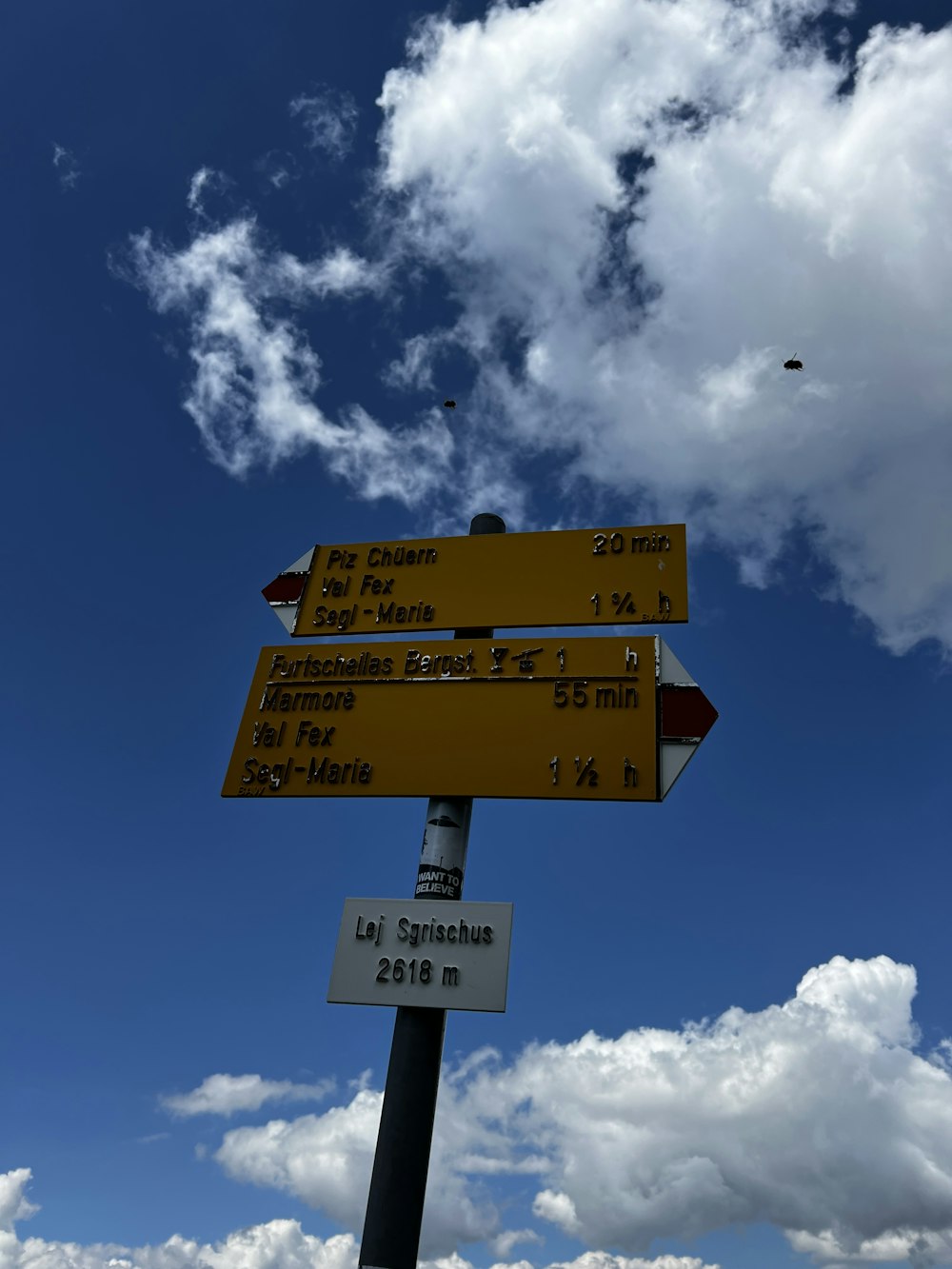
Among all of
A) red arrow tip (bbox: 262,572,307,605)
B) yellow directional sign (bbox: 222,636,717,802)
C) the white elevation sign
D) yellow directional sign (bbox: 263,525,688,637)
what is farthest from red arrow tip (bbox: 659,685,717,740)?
red arrow tip (bbox: 262,572,307,605)

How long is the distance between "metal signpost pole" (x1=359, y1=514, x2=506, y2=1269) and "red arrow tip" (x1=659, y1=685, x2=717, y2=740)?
68.4 inches

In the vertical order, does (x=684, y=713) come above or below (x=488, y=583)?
below

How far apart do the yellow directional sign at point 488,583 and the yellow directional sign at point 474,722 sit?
313 millimetres

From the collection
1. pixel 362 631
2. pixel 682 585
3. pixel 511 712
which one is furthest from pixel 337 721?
pixel 682 585

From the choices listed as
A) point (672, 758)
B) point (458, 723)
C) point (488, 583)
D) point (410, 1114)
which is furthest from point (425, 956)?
point (488, 583)

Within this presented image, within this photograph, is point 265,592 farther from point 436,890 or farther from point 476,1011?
point 476,1011

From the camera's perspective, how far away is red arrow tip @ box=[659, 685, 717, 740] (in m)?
6.18

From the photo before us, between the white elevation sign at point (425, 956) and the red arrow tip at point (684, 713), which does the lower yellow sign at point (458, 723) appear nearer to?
the red arrow tip at point (684, 713)

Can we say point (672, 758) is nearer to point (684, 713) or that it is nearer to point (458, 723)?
Result: point (684, 713)

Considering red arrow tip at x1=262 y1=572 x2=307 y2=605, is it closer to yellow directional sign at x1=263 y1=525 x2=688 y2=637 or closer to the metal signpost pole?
yellow directional sign at x1=263 y1=525 x2=688 y2=637

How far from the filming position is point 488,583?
7453mm

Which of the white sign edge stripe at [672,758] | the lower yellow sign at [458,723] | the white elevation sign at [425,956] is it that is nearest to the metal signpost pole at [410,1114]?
the white elevation sign at [425,956]

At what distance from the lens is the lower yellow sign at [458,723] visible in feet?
20.5

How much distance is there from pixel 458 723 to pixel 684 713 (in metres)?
1.70
